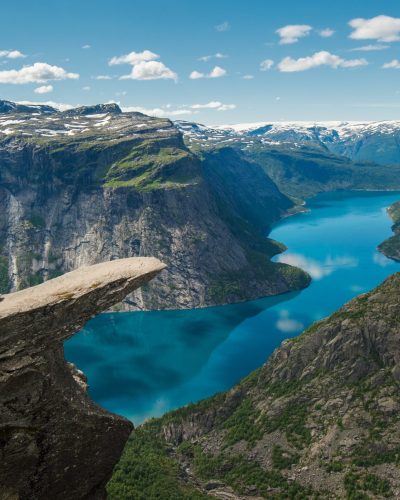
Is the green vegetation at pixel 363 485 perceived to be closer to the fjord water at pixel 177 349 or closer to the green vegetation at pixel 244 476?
the green vegetation at pixel 244 476

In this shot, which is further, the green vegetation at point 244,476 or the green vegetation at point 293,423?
the green vegetation at point 293,423

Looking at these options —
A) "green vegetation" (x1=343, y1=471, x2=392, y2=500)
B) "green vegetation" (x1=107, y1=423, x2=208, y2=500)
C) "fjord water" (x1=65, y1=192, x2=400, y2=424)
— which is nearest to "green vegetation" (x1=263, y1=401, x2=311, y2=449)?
"green vegetation" (x1=343, y1=471, x2=392, y2=500)

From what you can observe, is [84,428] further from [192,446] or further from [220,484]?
[192,446]

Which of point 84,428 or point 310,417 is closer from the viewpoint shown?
point 84,428

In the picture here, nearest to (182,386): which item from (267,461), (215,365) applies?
(215,365)

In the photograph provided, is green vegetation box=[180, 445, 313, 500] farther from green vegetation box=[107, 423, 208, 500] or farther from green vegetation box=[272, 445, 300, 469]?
green vegetation box=[107, 423, 208, 500]

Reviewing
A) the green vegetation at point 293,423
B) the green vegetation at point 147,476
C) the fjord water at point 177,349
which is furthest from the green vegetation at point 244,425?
the fjord water at point 177,349
